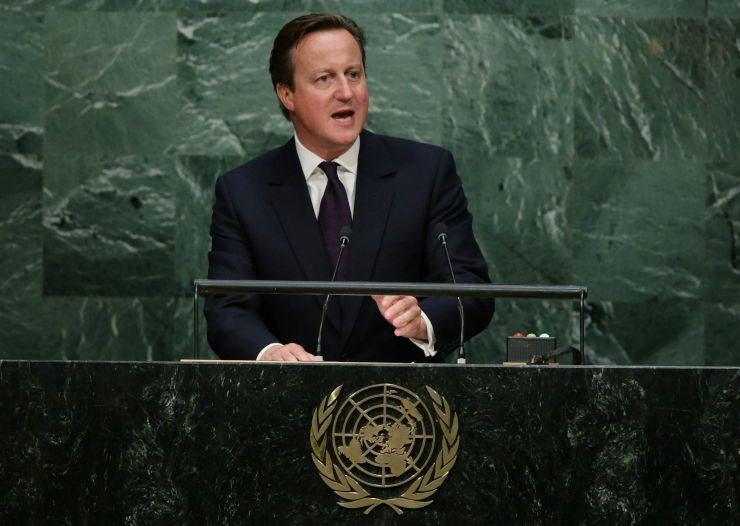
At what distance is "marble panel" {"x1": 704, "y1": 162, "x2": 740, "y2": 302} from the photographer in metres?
5.97

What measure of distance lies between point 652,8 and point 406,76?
108cm

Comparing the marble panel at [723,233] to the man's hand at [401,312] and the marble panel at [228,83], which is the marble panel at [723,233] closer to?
the marble panel at [228,83]

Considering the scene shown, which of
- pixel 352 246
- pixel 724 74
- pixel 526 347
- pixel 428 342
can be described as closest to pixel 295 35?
pixel 352 246

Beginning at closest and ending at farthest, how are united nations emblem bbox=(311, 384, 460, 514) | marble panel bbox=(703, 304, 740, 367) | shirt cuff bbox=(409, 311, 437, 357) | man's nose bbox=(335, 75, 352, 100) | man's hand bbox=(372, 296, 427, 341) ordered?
1. united nations emblem bbox=(311, 384, 460, 514)
2. man's hand bbox=(372, 296, 427, 341)
3. shirt cuff bbox=(409, 311, 437, 357)
4. man's nose bbox=(335, 75, 352, 100)
5. marble panel bbox=(703, 304, 740, 367)

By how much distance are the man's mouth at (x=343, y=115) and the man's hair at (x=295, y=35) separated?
0.18 metres

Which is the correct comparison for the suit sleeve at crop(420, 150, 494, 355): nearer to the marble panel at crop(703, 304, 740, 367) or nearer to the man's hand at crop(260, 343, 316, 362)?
the man's hand at crop(260, 343, 316, 362)

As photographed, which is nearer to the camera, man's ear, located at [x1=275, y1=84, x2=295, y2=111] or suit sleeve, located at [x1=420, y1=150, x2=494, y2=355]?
suit sleeve, located at [x1=420, y1=150, x2=494, y2=355]

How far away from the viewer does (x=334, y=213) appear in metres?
4.50

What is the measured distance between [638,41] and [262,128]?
5.34ft

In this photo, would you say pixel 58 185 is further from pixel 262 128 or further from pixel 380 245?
pixel 380 245

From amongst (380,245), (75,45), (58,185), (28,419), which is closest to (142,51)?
(75,45)

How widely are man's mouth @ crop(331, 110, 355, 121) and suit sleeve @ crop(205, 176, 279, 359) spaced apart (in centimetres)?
43

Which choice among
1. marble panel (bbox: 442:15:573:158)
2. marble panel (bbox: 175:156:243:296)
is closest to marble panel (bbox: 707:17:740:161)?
marble panel (bbox: 442:15:573:158)

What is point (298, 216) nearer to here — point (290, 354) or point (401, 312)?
point (401, 312)
